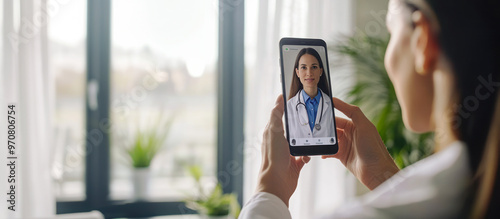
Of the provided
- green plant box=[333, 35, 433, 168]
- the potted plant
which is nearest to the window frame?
the potted plant

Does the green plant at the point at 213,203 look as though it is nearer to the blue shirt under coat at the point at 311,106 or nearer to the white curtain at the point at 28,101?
the white curtain at the point at 28,101

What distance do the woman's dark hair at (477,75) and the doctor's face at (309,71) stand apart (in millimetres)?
355

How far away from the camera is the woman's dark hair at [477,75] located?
0.38m

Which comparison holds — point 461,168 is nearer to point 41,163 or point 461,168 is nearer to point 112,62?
point 41,163

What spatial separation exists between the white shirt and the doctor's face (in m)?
0.36

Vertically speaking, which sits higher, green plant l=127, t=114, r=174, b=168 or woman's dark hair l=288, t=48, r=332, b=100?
woman's dark hair l=288, t=48, r=332, b=100

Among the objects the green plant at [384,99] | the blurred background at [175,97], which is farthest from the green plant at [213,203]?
the green plant at [384,99]

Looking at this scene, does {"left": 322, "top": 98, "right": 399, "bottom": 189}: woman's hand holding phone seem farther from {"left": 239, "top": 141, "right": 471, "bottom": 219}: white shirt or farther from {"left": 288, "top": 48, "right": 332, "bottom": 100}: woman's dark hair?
{"left": 239, "top": 141, "right": 471, "bottom": 219}: white shirt

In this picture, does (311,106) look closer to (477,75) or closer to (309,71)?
(309,71)

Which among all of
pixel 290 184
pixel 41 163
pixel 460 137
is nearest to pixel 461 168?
pixel 460 137

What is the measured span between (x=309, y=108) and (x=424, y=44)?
0.34 m

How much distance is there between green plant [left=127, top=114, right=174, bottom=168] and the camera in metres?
1.78

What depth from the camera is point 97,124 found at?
1806mm

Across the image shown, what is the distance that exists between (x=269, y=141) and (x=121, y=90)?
1.37m
